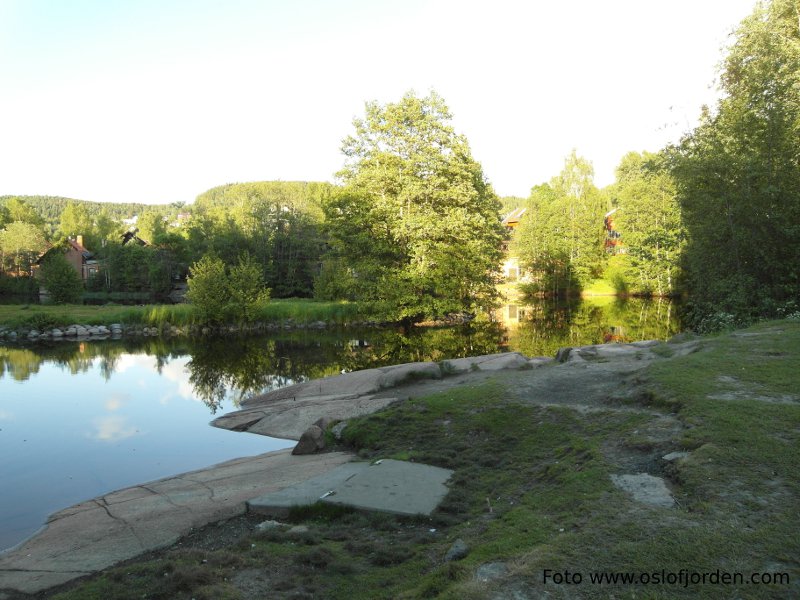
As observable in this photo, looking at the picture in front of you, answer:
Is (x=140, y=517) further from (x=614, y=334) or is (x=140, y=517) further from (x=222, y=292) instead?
(x=222, y=292)

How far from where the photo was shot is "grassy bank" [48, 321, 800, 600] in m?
3.22

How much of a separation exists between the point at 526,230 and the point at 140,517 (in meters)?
50.5

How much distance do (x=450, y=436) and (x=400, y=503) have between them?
2.31 m

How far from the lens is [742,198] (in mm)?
14922

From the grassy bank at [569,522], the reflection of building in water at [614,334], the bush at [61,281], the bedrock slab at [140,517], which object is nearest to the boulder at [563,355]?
the grassy bank at [569,522]

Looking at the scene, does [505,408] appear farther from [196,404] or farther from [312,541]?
[196,404]

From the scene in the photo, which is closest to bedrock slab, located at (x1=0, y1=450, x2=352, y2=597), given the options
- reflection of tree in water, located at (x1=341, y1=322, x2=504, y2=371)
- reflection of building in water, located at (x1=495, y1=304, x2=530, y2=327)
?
reflection of tree in water, located at (x1=341, y1=322, x2=504, y2=371)

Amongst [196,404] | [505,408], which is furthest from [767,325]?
[196,404]

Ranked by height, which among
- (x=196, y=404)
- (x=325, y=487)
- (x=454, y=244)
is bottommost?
(x=196, y=404)

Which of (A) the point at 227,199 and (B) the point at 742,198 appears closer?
(B) the point at 742,198

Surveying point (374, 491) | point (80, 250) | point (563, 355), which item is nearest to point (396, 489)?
point (374, 491)

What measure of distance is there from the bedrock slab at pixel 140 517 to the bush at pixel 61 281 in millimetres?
40569

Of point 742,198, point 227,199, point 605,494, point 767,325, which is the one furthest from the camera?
point 227,199

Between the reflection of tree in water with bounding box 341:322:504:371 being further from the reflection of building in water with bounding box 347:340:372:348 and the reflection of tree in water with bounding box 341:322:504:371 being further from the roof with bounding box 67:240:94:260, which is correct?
the roof with bounding box 67:240:94:260
